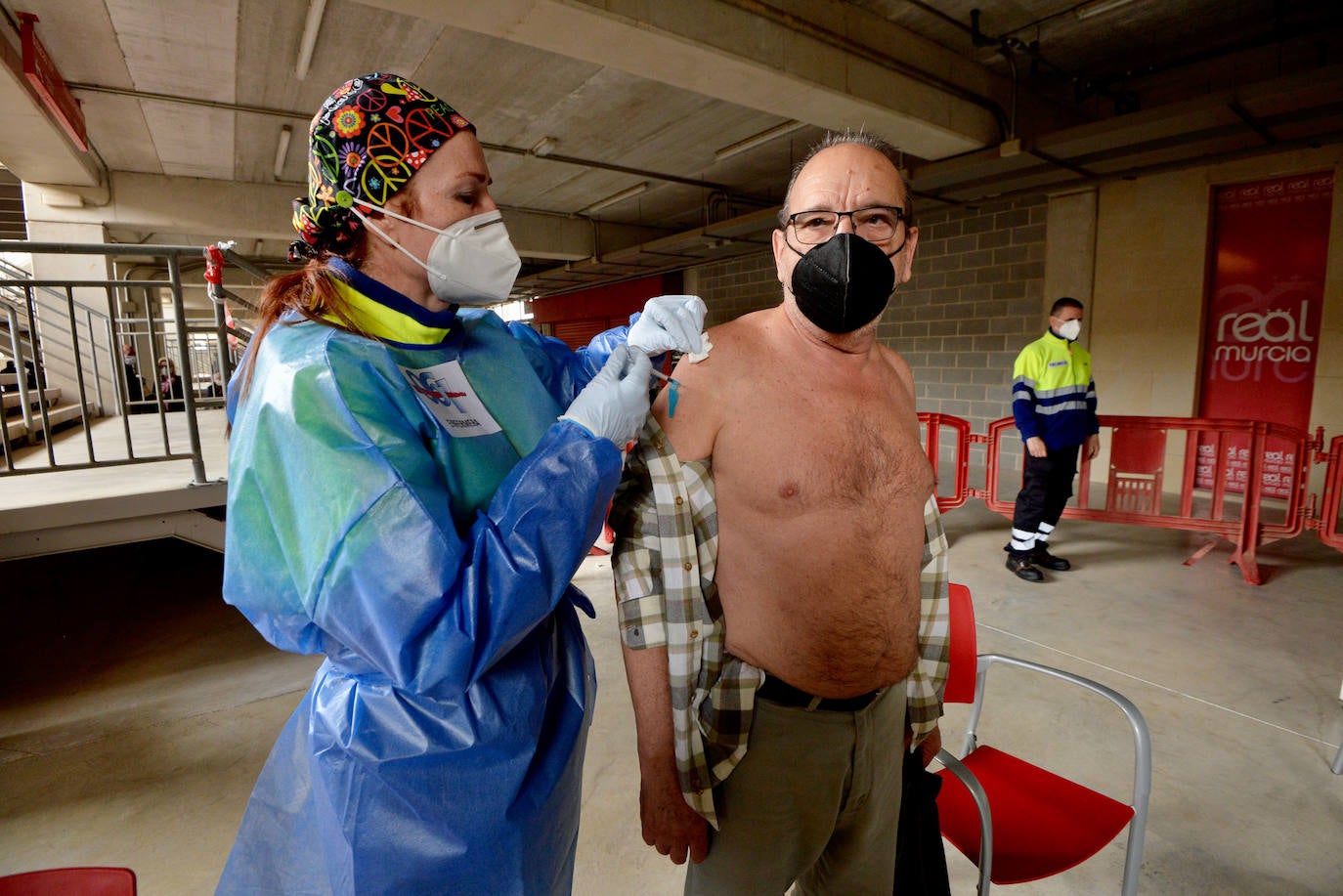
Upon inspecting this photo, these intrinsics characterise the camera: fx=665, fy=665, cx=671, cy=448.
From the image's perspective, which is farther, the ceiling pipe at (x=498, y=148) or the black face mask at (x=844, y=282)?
the ceiling pipe at (x=498, y=148)

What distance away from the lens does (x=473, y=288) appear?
1074 mm

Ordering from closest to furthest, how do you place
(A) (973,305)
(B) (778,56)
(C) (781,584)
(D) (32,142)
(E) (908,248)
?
(C) (781,584)
(E) (908,248)
(B) (778,56)
(D) (32,142)
(A) (973,305)

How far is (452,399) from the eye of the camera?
99 centimetres

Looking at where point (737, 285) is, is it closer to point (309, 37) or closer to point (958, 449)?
point (958, 449)

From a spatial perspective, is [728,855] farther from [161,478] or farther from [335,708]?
[161,478]

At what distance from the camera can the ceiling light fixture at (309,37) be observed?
4293 millimetres

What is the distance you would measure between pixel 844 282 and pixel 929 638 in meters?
0.73

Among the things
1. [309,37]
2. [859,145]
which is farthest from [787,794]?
[309,37]

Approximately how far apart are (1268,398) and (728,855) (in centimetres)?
704

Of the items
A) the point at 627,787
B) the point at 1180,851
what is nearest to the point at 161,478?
the point at 627,787

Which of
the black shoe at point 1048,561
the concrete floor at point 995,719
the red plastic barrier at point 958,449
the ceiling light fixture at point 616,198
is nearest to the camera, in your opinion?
the concrete floor at point 995,719

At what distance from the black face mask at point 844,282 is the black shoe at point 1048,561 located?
12.6 feet

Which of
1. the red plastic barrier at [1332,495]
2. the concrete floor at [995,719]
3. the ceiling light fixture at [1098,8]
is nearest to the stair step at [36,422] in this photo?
the concrete floor at [995,719]

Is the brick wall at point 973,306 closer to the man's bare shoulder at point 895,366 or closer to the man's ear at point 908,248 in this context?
the man's bare shoulder at point 895,366
